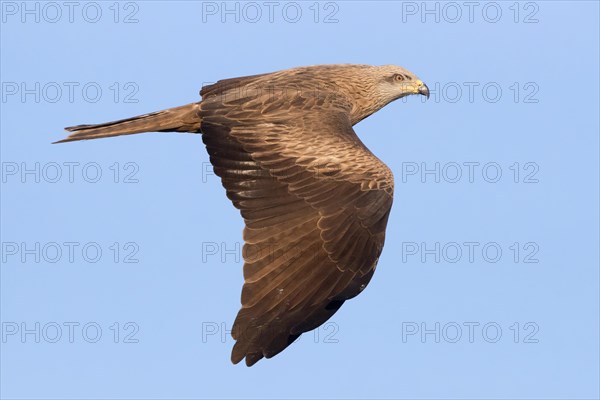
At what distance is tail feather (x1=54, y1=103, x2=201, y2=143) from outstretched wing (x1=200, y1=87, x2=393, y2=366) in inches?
13.5

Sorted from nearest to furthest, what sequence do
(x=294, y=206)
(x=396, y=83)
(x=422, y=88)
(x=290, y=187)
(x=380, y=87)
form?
A: (x=294, y=206), (x=290, y=187), (x=380, y=87), (x=396, y=83), (x=422, y=88)

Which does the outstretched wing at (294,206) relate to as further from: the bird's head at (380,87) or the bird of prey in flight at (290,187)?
the bird's head at (380,87)

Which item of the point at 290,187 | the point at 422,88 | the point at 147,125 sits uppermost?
the point at 422,88

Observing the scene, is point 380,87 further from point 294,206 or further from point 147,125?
point 294,206

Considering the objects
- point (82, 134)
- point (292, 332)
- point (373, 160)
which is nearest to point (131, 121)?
point (82, 134)

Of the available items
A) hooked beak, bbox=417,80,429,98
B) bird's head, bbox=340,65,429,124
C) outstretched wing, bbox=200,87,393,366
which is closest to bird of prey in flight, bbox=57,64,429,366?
outstretched wing, bbox=200,87,393,366

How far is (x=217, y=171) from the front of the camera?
48.8 ft

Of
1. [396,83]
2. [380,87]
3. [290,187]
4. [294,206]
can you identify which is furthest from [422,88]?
[294,206]

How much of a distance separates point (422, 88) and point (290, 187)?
12.8 ft

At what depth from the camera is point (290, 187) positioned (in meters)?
14.5

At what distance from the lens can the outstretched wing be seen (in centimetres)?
1335

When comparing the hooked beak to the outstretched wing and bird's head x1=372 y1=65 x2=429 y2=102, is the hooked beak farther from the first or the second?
the outstretched wing

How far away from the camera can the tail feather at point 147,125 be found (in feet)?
53.2

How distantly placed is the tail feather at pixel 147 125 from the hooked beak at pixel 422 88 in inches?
125
